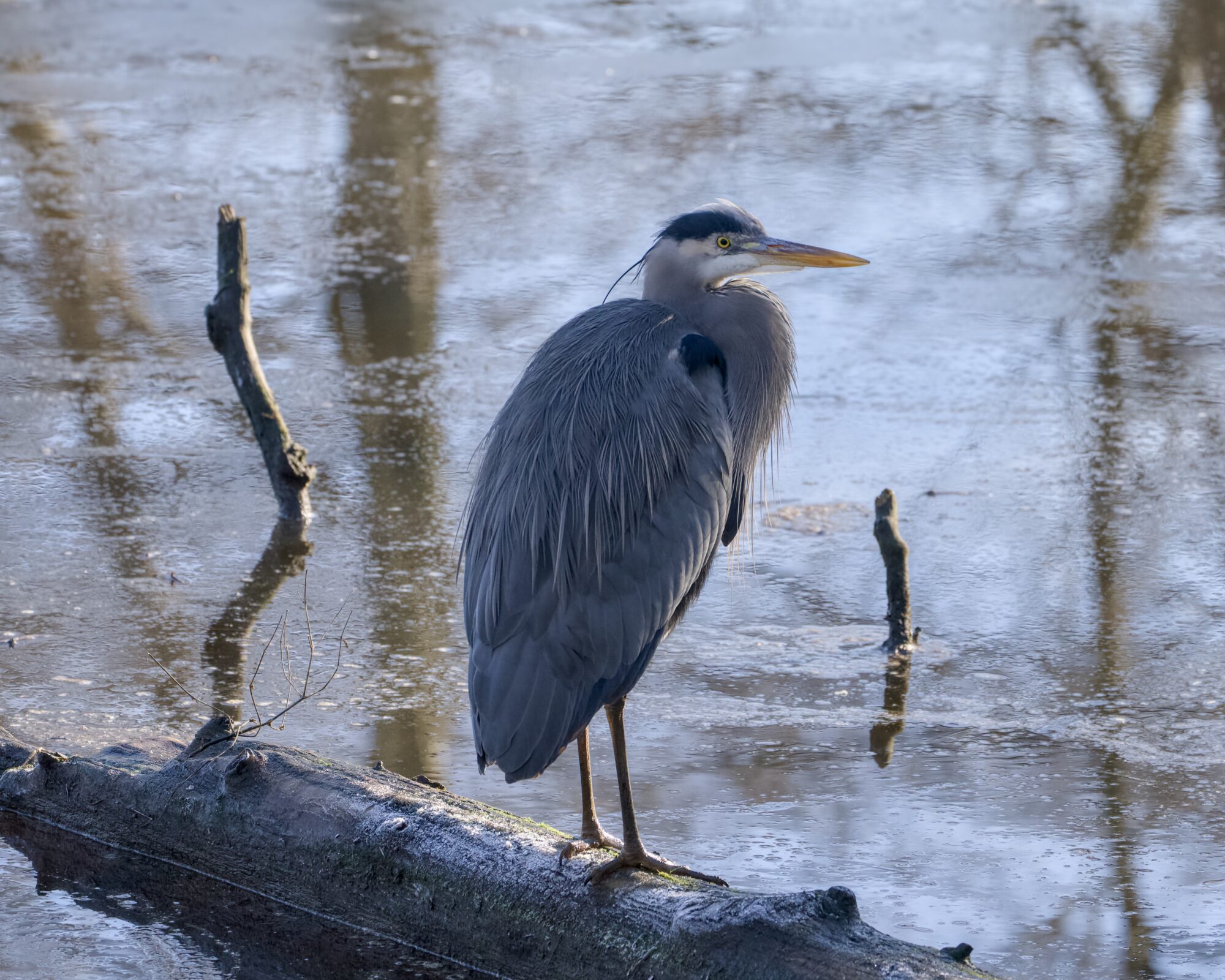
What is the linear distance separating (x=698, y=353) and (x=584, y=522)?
1.73ft

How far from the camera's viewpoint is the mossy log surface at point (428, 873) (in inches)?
127

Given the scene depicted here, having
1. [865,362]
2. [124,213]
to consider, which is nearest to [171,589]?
[865,362]

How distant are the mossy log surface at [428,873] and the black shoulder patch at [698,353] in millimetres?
1162

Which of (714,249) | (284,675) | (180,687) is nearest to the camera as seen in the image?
(714,249)

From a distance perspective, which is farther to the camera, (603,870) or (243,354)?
(243,354)

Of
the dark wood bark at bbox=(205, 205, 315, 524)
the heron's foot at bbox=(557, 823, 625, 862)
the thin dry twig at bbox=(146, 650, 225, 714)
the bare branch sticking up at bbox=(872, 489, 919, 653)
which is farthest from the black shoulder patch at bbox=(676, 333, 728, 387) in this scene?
the dark wood bark at bbox=(205, 205, 315, 524)

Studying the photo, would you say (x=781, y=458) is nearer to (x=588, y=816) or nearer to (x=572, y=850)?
(x=588, y=816)

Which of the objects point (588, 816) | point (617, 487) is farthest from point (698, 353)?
point (588, 816)

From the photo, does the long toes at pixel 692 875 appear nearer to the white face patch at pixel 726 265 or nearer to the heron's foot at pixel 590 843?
the heron's foot at pixel 590 843

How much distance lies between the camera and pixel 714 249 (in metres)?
4.07

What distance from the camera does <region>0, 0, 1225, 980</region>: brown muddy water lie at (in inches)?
174

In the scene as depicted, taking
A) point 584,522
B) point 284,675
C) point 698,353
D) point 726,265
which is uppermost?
point 726,265

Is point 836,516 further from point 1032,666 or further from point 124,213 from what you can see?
point 124,213

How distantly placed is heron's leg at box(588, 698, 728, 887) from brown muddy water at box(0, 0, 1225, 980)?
443 millimetres
